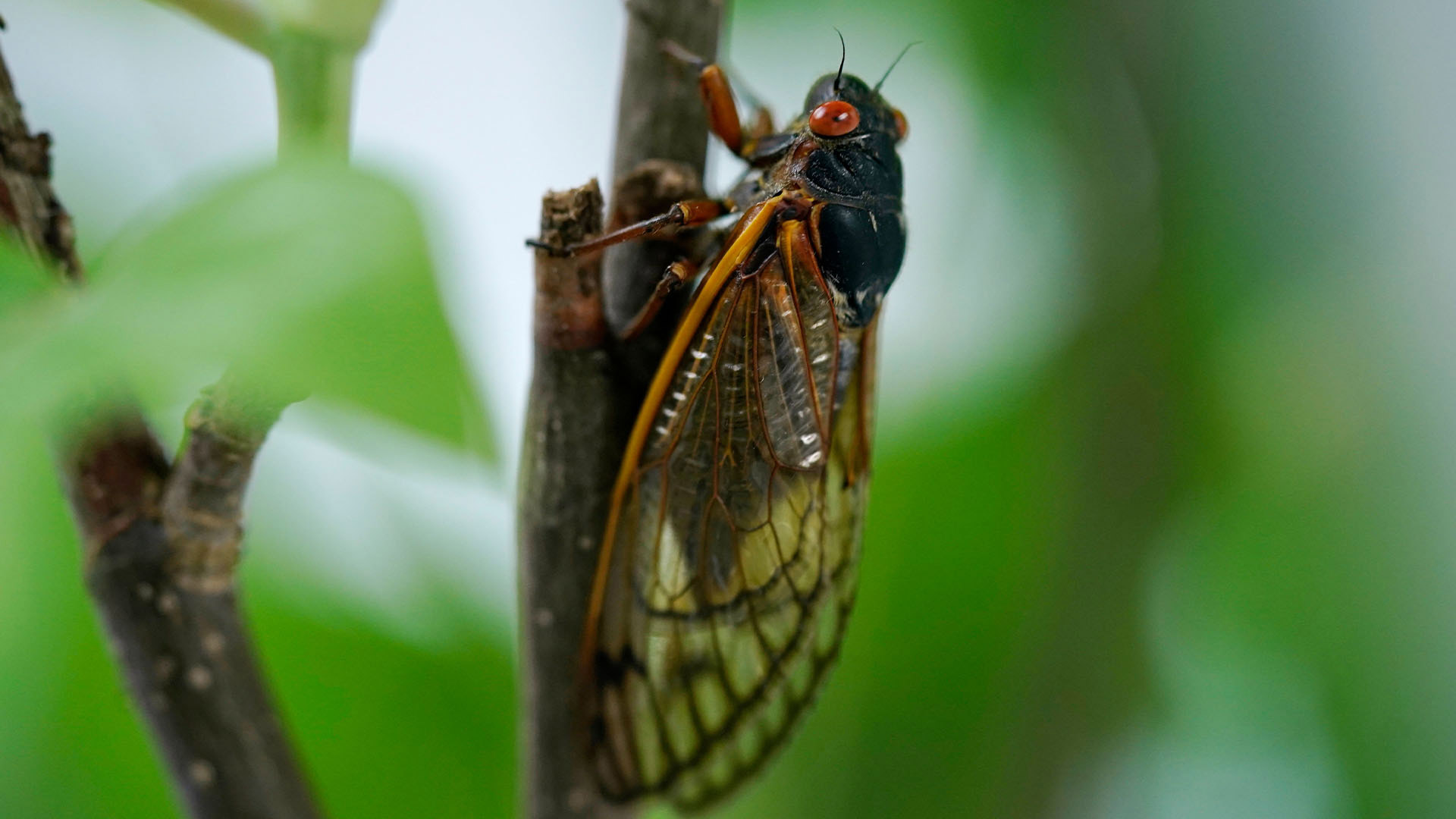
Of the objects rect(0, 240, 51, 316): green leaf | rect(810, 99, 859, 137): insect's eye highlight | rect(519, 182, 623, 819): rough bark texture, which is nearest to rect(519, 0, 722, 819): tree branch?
rect(519, 182, 623, 819): rough bark texture

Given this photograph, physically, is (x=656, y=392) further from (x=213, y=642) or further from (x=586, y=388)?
(x=213, y=642)

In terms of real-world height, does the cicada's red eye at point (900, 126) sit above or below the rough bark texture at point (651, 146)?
above

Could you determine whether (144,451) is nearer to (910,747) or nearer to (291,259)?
(291,259)

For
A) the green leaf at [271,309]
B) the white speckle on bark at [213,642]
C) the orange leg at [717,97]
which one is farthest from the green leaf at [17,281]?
the orange leg at [717,97]

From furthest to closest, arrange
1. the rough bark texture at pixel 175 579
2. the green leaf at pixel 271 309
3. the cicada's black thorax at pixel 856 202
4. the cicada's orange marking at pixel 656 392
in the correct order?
the cicada's black thorax at pixel 856 202
the cicada's orange marking at pixel 656 392
the rough bark texture at pixel 175 579
the green leaf at pixel 271 309

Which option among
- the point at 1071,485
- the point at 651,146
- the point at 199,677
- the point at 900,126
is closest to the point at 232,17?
the point at 651,146

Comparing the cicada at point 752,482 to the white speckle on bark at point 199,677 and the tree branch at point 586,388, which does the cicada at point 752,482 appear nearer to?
the tree branch at point 586,388
